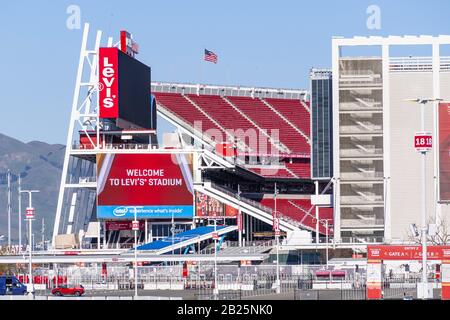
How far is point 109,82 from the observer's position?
4995 inches

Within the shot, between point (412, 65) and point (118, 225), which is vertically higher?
point (412, 65)

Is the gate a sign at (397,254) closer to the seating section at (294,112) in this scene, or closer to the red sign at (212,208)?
the red sign at (212,208)

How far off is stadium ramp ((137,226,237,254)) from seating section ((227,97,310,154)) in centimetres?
4152

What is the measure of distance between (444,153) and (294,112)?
48.5 metres

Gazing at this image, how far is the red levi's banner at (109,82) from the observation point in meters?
127

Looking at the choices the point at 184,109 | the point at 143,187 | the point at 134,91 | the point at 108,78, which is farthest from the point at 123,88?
the point at 184,109

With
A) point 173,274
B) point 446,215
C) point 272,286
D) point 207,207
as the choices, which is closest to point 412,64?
point 446,215

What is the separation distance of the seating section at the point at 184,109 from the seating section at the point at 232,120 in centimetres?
192

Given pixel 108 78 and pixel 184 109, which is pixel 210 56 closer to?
pixel 184 109

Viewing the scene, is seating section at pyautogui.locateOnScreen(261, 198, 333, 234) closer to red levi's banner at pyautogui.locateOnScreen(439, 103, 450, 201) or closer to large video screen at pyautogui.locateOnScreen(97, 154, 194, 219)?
large video screen at pyautogui.locateOnScreen(97, 154, 194, 219)

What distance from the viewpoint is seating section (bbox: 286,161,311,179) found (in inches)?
6324
